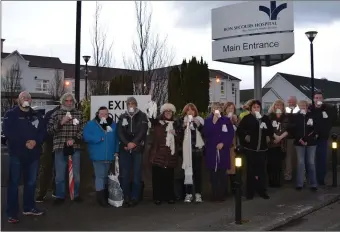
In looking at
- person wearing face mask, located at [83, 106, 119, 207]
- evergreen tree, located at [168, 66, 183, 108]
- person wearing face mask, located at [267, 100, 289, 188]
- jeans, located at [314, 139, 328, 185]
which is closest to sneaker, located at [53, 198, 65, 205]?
Result: person wearing face mask, located at [83, 106, 119, 207]

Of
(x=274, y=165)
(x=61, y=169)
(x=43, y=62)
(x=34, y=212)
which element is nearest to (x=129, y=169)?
(x=61, y=169)

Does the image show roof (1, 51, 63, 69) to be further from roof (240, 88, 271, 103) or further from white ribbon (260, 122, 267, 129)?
white ribbon (260, 122, 267, 129)

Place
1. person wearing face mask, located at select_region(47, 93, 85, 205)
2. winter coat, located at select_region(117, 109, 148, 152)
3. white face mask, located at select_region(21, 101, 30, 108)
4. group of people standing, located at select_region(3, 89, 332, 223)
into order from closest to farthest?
white face mask, located at select_region(21, 101, 30, 108), group of people standing, located at select_region(3, 89, 332, 223), person wearing face mask, located at select_region(47, 93, 85, 205), winter coat, located at select_region(117, 109, 148, 152)

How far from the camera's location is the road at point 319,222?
675 centimetres

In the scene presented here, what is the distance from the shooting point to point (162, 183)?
27.1 ft

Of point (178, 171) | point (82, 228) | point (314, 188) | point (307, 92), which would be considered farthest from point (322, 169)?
point (307, 92)

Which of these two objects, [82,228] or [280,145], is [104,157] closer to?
[82,228]

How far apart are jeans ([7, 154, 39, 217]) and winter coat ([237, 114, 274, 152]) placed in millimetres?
3942

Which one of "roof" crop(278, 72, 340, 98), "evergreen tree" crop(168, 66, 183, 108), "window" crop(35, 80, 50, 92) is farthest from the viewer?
"roof" crop(278, 72, 340, 98)

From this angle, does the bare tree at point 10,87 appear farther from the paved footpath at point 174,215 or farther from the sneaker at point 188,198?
the paved footpath at point 174,215

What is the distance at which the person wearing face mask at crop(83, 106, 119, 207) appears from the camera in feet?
25.8

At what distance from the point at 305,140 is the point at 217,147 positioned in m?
2.23

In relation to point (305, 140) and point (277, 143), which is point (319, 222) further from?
point (277, 143)

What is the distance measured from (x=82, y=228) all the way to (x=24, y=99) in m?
2.17
